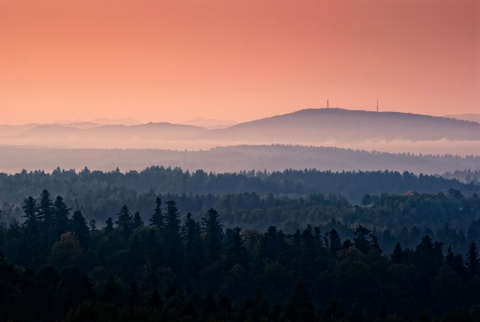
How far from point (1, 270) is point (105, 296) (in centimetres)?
1478

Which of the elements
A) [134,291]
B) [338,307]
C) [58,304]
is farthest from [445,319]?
[58,304]

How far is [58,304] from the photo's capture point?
14088 centimetres

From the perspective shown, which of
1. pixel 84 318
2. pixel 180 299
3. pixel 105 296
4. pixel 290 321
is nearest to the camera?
pixel 84 318

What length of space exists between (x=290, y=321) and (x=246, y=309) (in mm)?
12524

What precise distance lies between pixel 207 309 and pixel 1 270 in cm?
2715

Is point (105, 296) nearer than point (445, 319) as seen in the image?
Yes

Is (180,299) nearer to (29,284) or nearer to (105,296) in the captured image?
(105,296)

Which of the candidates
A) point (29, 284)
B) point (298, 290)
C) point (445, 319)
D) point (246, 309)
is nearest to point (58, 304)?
point (29, 284)

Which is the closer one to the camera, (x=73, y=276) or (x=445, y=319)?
(x=73, y=276)

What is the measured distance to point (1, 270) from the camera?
13950 cm

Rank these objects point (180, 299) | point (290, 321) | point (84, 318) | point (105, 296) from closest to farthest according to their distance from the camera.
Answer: point (84, 318) < point (290, 321) < point (105, 296) < point (180, 299)

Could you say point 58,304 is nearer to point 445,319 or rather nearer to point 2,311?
point 2,311

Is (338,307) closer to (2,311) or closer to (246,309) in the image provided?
(246,309)

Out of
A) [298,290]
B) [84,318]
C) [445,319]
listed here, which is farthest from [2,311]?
[445,319]
